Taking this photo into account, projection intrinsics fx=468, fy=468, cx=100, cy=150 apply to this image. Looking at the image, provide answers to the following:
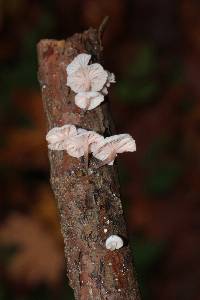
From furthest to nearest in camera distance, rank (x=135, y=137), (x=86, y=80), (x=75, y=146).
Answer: (x=135, y=137) < (x=86, y=80) < (x=75, y=146)

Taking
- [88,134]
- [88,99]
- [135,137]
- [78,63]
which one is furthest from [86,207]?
[135,137]

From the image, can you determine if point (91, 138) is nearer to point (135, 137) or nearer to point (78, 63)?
point (78, 63)

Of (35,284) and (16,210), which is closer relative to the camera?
(35,284)

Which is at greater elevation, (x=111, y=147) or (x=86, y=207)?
(x=111, y=147)

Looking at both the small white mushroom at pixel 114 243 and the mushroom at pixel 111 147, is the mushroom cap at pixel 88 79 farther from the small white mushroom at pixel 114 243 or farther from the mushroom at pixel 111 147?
the small white mushroom at pixel 114 243

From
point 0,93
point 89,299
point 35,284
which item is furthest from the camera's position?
point 0,93

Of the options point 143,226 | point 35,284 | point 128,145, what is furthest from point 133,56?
point 128,145

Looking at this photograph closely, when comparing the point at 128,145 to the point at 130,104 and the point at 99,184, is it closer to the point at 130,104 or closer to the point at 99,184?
the point at 99,184
